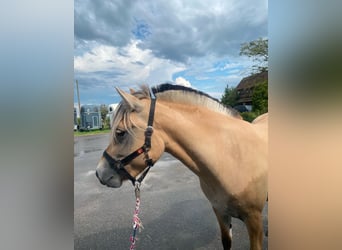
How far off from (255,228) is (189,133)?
0.73 metres

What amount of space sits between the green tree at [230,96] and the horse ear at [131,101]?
20.7 inches

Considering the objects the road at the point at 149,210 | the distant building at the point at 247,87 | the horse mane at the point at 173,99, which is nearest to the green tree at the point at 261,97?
the distant building at the point at 247,87

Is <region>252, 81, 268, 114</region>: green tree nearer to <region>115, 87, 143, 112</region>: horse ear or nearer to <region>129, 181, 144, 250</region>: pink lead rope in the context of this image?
<region>115, 87, 143, 112</region>: horse ear

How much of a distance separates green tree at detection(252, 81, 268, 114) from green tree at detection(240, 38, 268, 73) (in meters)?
0.10

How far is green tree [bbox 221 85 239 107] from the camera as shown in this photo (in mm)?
1284

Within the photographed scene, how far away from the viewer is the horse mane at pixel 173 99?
1125 millimetres

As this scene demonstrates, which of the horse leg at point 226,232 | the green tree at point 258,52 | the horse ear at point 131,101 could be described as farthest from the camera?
the horse leg at point 226,232

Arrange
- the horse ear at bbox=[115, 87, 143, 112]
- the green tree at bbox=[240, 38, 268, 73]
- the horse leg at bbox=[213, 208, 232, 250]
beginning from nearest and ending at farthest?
the horse ear at bbox=[115, 87, 143, 112] → the green tree at bbox=[240, 38, 268, 73] → the horse leg at bbox=[213, 208, 232, 250]

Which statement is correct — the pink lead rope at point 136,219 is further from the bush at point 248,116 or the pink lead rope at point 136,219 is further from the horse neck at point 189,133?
the bush at point 248,116

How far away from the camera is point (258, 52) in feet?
4.05

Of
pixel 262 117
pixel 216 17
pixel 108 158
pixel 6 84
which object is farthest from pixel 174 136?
pixel 6 84

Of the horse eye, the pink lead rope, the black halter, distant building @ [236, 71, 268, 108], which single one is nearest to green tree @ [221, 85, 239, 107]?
distant building @ [236, 71, 268, 108]

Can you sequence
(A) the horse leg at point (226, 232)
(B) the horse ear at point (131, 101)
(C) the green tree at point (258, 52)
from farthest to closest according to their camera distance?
1. (A) the horse leg at point (226, 232)
2. (C) the green tree at point (258, 52)
3. (B) the horse ear at point (131, 101)

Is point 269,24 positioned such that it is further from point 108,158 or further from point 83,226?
point 83,226
